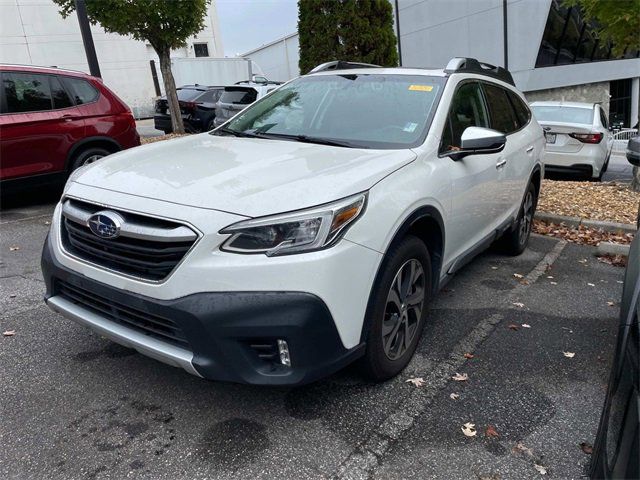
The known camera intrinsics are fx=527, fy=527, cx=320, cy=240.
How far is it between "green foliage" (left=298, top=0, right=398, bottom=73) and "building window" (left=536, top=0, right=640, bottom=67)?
17.1 meters

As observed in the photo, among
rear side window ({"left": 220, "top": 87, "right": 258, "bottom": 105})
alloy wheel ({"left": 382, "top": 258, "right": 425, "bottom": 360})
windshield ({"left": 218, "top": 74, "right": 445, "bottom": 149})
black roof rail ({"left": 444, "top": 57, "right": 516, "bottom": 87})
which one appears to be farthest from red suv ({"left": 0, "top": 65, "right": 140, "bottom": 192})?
rear side window ({"left": 220, "top": 87, "right": 258, "bottom": 105})

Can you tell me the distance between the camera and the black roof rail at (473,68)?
389cm

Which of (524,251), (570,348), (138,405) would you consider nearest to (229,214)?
(138,405)

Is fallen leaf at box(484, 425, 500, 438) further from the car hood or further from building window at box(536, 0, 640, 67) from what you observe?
building window at box(536, 0, 640, 67)

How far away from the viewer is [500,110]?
15.2 feet

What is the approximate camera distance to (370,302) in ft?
8.36

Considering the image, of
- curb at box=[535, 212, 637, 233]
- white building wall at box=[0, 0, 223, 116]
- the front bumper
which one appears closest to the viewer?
the front bumper

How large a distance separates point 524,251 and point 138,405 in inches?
166

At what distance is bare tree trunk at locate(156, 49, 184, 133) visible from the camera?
12.0 meters

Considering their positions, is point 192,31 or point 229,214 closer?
point 229,214

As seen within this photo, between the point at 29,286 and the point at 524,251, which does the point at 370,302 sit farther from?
the point at 524,251

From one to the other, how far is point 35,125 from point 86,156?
0.72m

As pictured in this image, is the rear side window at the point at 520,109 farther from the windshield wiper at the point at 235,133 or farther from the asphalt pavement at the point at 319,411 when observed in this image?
the windshield wiper at the point at 235,133

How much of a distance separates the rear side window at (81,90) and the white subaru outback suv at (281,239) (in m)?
4.22
